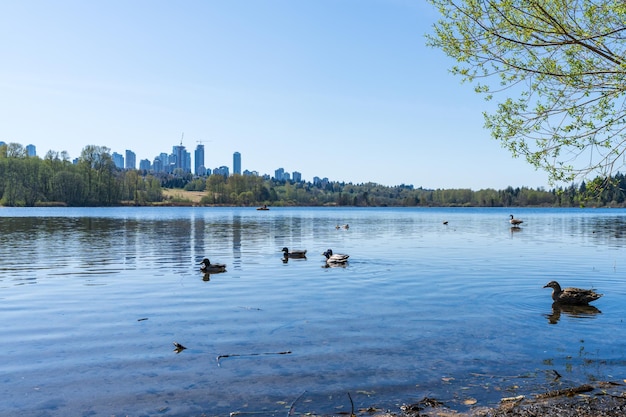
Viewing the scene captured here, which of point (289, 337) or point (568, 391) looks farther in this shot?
point (289, 337)

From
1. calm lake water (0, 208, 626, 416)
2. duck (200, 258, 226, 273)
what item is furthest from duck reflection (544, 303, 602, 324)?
duck (200, 258, 226, 273)

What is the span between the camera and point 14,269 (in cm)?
2605

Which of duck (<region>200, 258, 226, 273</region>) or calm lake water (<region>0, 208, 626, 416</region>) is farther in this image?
duck (<region>200, 258, 226, 273</region>)

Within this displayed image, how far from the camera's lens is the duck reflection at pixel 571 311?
1609 centimetres

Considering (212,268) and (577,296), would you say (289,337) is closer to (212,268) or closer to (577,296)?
(577,296)

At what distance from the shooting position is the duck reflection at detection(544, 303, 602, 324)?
16094mm

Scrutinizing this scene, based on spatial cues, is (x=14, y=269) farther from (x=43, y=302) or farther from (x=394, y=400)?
(x=394, y=400)

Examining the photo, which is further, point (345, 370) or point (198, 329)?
point (198, 329)

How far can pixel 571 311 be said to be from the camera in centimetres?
1700

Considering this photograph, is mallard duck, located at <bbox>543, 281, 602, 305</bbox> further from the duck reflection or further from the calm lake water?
the calm lake water

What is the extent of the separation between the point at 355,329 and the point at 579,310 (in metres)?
8.18

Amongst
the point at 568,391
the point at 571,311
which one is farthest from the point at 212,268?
the point at 568,391

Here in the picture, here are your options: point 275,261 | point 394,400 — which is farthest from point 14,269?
point 394,400

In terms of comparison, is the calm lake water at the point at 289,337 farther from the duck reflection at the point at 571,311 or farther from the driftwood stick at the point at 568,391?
the driftwood stick at the point at 568,391
